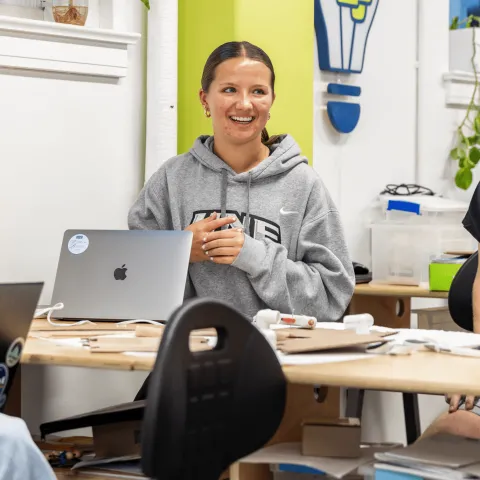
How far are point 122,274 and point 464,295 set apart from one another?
936mm

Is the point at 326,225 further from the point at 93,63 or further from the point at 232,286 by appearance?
the point at 93,63

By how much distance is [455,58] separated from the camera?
458 cm

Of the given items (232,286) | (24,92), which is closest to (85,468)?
(232,286)

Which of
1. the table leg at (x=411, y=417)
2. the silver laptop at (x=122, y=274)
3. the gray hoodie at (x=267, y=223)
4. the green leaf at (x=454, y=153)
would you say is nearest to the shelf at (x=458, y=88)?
the green leaf at (x=454, y=153)

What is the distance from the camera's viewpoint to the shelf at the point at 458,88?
4.54m

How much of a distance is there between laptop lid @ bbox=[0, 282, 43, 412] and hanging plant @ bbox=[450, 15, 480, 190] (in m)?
3.15

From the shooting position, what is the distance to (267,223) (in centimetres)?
262

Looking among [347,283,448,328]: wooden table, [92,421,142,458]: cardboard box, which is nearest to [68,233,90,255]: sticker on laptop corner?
[92,421,142,458]: cardboard box

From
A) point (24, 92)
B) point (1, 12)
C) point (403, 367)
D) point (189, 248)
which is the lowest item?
point (403, 367)

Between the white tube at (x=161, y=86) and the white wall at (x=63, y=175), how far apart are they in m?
0.06

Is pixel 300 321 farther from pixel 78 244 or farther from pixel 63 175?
pixel 63 175

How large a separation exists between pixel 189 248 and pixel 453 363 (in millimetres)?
828

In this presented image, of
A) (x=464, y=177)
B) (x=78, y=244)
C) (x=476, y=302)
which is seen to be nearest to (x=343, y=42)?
Answer: (x=464, y=177)

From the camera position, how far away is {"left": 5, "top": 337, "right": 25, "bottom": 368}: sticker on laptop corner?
1.71 metres
